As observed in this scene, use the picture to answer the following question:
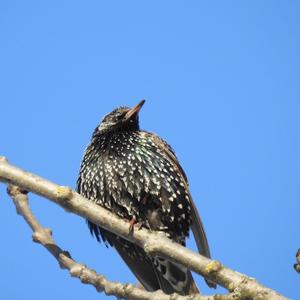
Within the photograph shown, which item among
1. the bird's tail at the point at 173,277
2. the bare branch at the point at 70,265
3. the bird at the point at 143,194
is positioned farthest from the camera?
the bird's tail at the point at 173,277

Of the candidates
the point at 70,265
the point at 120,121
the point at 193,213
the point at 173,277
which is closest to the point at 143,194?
the point at 193,213

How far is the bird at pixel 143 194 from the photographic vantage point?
600 cm

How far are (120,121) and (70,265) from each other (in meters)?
2.56

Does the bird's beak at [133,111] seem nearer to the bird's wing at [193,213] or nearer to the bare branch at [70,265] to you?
the bird's wing at [193,213]

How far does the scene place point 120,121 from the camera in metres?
6.69

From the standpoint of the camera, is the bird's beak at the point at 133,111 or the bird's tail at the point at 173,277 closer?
the bird's tail at the point at 173,277

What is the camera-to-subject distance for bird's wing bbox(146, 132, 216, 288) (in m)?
6.15

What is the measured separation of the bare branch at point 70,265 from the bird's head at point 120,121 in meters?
2.07

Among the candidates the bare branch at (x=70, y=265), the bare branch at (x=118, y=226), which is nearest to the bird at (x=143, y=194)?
the bare branch at (x=118, y=226)

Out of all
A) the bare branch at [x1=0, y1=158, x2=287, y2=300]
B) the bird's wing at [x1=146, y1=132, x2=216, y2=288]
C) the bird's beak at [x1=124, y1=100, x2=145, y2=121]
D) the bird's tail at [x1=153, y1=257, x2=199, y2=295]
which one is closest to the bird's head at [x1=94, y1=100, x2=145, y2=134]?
the bird's beak at [x1=124, y1=100, x2=145, y2=121]

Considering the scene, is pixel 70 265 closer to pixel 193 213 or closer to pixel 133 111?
pixel 193 213

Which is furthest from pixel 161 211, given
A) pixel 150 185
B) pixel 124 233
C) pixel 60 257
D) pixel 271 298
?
pixel 271 298

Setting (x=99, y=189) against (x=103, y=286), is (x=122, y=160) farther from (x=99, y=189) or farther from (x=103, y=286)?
(x=103, y=286)

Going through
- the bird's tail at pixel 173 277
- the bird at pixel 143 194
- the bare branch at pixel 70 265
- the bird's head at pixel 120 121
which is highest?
the bird's head at pixel 120 121
